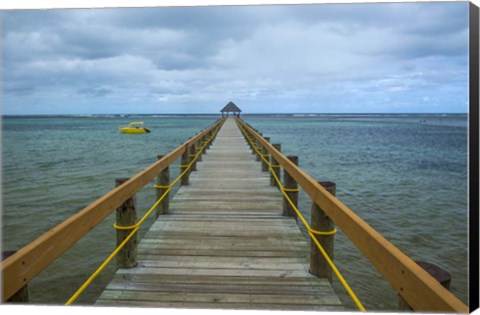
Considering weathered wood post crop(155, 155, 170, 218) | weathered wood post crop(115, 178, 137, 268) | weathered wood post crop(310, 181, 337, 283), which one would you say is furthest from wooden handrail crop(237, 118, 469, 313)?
weathered wood post crop(155, 155, 170, 218)

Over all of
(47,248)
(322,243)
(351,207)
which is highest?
(47,248)

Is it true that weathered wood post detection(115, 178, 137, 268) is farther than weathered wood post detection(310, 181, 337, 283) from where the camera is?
Yes

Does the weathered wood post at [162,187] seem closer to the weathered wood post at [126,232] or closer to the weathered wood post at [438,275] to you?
the weathered wood post at [126,232]

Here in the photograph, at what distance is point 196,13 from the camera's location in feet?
18.5

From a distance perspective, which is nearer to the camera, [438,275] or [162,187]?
[438,275]

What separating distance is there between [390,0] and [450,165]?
25.3 metres

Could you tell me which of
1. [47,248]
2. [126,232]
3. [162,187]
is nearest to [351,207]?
[162,187]

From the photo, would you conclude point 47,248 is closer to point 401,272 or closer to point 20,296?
point 20,296

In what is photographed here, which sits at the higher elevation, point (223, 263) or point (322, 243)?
point (322, 243)

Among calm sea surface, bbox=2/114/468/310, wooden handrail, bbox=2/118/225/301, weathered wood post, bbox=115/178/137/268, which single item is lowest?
calm sea surface, bbox=2/114/468/310

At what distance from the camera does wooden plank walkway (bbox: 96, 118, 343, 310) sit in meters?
3.16

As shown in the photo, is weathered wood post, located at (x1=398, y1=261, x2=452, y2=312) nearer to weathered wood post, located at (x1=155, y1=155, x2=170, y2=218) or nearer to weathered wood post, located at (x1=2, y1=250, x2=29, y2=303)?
weathered wood post, located at (x1=2, y1=250, x2=29, y2=303)

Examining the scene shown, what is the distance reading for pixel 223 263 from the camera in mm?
3895

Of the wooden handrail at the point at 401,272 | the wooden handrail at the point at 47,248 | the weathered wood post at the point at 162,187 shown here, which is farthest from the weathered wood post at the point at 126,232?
the wooden handrail at the point at 401,272
